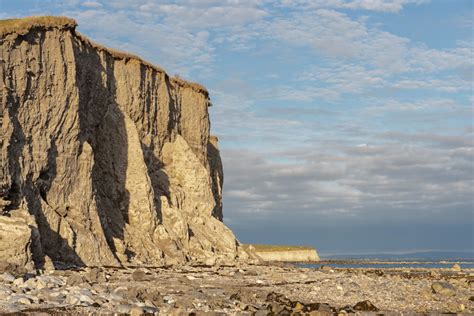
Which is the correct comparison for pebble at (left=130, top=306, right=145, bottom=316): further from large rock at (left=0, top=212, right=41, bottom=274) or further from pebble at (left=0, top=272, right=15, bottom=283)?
large rock at (left=0, top=212, right=41, bottom=274)

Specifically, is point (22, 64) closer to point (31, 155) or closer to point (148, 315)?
point (31, 155)

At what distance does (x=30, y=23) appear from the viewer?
120ft

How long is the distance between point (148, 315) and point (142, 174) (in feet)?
92.6

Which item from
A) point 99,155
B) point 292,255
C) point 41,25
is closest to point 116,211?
point 99,155

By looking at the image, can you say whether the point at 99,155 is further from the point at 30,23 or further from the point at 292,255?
the point at 292,255

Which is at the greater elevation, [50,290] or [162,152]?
[162,152]

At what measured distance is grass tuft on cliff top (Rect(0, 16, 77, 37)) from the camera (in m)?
34.8

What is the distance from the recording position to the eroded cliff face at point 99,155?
34344mm

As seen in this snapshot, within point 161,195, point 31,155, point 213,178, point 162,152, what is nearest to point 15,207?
point 31,155

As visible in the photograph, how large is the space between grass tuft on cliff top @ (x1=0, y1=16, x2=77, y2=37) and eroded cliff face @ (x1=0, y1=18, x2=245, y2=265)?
0.09 meters

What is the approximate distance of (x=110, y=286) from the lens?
24.5 metres

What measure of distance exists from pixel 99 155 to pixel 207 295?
23937mm

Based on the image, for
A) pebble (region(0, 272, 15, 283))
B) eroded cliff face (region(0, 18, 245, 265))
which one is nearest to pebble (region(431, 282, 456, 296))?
eroded cliff face (region(0, 18, 245, 265))

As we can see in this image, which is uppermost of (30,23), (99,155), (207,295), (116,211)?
(30,23)
